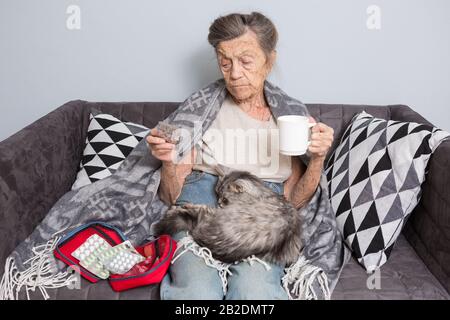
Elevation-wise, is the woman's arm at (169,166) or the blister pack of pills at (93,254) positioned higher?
the woman's arm at (169,166)

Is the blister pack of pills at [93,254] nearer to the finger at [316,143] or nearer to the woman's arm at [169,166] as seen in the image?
the woman's arm at [169,166]

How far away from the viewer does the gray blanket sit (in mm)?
1337

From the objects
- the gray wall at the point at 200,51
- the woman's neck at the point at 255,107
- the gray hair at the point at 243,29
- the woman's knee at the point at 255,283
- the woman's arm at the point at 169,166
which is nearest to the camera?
the woman's knee at the point at 255,283

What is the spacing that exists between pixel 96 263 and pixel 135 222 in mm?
252

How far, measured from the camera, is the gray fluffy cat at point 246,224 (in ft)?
4.29

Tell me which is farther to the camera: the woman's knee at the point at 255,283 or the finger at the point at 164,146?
the finger at the point at 164,146

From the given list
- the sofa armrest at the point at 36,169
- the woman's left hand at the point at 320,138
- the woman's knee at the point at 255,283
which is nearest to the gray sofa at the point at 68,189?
the sofa armrest at the point at 36,169

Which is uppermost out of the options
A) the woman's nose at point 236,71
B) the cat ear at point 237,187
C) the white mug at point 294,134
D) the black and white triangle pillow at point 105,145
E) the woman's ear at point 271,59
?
the woman's ear at point 271,59

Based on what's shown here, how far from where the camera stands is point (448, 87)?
1.99 meters

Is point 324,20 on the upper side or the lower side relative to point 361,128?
upper

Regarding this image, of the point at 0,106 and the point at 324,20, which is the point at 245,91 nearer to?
the point at 324,20

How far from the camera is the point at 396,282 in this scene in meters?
1.34
